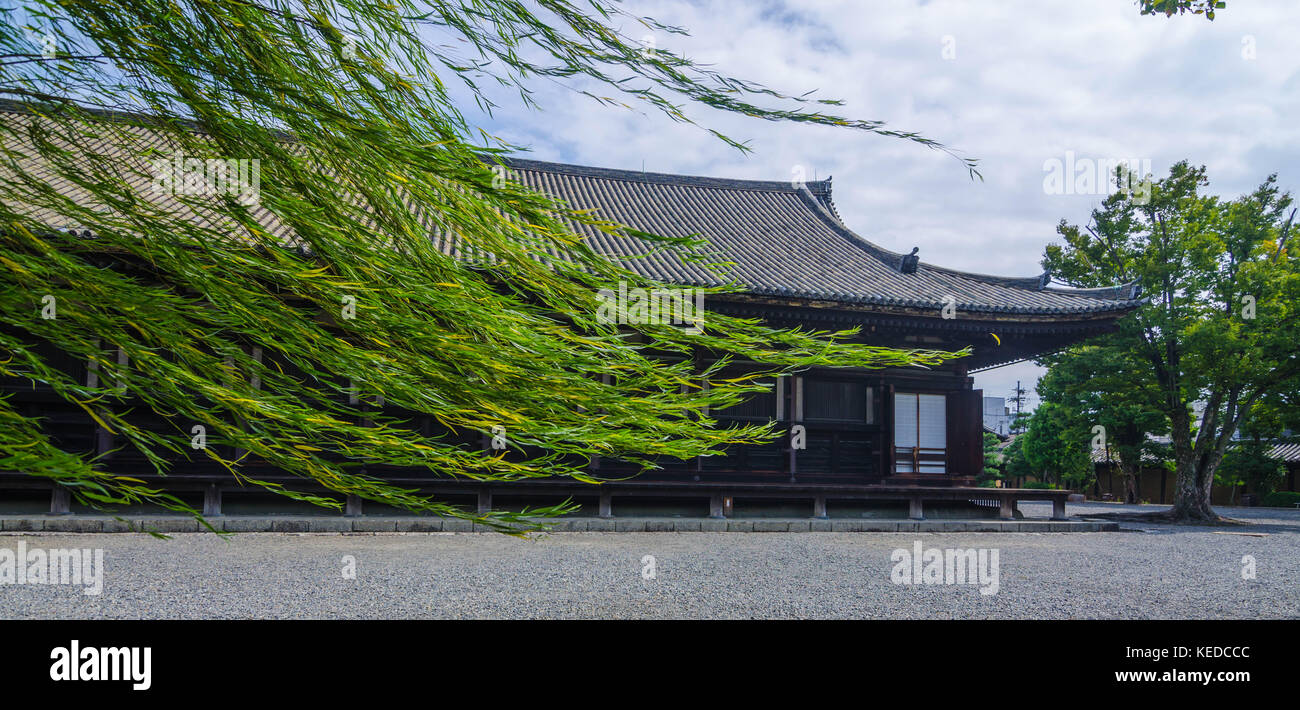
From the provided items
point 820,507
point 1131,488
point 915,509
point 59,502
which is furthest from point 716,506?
point 1131,488

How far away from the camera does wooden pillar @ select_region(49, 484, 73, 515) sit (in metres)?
9.65

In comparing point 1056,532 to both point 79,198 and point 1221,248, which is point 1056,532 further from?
point 79,198

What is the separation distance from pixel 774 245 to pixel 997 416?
64.5m

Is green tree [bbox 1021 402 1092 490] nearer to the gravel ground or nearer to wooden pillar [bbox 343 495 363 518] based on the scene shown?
the gravel ground

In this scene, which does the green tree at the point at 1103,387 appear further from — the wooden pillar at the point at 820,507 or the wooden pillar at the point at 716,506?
the wooden pillar at the point at 716,506

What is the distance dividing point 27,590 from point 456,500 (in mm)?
6546

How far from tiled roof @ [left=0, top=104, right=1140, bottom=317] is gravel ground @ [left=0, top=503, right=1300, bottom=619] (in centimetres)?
372

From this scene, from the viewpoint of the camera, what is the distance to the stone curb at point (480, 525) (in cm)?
923

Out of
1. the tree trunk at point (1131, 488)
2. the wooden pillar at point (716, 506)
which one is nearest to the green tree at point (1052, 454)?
the tree trunk at point (1131, 488)

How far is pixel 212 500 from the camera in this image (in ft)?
33.6

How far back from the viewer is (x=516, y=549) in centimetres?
841

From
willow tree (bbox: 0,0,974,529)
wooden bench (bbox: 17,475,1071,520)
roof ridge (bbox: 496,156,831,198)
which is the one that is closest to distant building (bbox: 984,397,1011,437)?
roof ridge (bbox: 496,156,831,198)

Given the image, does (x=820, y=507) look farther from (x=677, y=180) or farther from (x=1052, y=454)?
(x=1052, y=454)

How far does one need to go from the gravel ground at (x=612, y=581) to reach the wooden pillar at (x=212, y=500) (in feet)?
3.35
